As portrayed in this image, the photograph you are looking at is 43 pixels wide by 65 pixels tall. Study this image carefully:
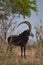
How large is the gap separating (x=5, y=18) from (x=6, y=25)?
2.50 ft

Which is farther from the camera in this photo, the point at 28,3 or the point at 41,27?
the point at 28,3

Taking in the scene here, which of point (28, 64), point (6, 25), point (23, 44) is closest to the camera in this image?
point (6, 25)

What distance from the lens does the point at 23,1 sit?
25844 millimetres

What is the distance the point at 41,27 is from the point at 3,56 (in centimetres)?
330

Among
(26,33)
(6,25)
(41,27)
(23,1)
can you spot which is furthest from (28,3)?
(6,25)

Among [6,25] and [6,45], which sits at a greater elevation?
[6,25]

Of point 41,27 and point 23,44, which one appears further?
point 23,44

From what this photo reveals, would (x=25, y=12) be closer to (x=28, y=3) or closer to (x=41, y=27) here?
(x=28, y=3)

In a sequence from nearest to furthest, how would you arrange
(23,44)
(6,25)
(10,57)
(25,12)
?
(6,25) → (10,57) → (23,44) → (25,12)

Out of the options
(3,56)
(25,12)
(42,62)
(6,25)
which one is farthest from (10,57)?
(25,12)

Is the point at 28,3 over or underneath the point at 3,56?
over

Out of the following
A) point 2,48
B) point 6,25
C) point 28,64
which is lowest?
point 28,64

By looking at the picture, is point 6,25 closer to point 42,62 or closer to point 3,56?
point 3,56

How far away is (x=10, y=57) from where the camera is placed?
29.2ft
